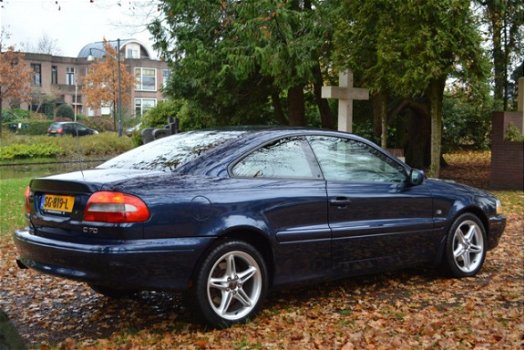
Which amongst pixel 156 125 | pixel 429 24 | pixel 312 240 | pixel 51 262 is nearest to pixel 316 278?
pixel 312 240

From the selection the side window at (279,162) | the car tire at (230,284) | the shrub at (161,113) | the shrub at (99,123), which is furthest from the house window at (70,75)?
the car tire at (230,284)

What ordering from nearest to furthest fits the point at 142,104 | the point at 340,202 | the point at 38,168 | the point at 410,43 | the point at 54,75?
the point at 340,202
the point at 410,43
the point at 38,168
the point at 54,75
the point at 142,104

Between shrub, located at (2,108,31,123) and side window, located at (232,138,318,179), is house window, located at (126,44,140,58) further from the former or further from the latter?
side window, located at (232,138,318,179)

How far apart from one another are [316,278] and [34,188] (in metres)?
2.33

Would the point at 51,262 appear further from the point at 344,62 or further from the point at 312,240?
the point at 344,62

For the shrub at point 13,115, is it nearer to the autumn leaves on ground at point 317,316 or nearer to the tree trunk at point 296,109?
the tree trunk at point 296,109

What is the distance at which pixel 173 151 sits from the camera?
17.9ft

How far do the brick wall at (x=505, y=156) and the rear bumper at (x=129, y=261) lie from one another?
480 inches

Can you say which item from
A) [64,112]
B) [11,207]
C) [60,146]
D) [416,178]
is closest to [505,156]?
[416,178]

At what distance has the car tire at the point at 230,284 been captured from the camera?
475 cm

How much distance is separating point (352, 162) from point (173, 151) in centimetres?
161

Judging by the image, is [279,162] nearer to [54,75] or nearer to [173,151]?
[173,151]

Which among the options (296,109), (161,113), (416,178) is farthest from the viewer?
(161,113)

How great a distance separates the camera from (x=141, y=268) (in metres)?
4.51
